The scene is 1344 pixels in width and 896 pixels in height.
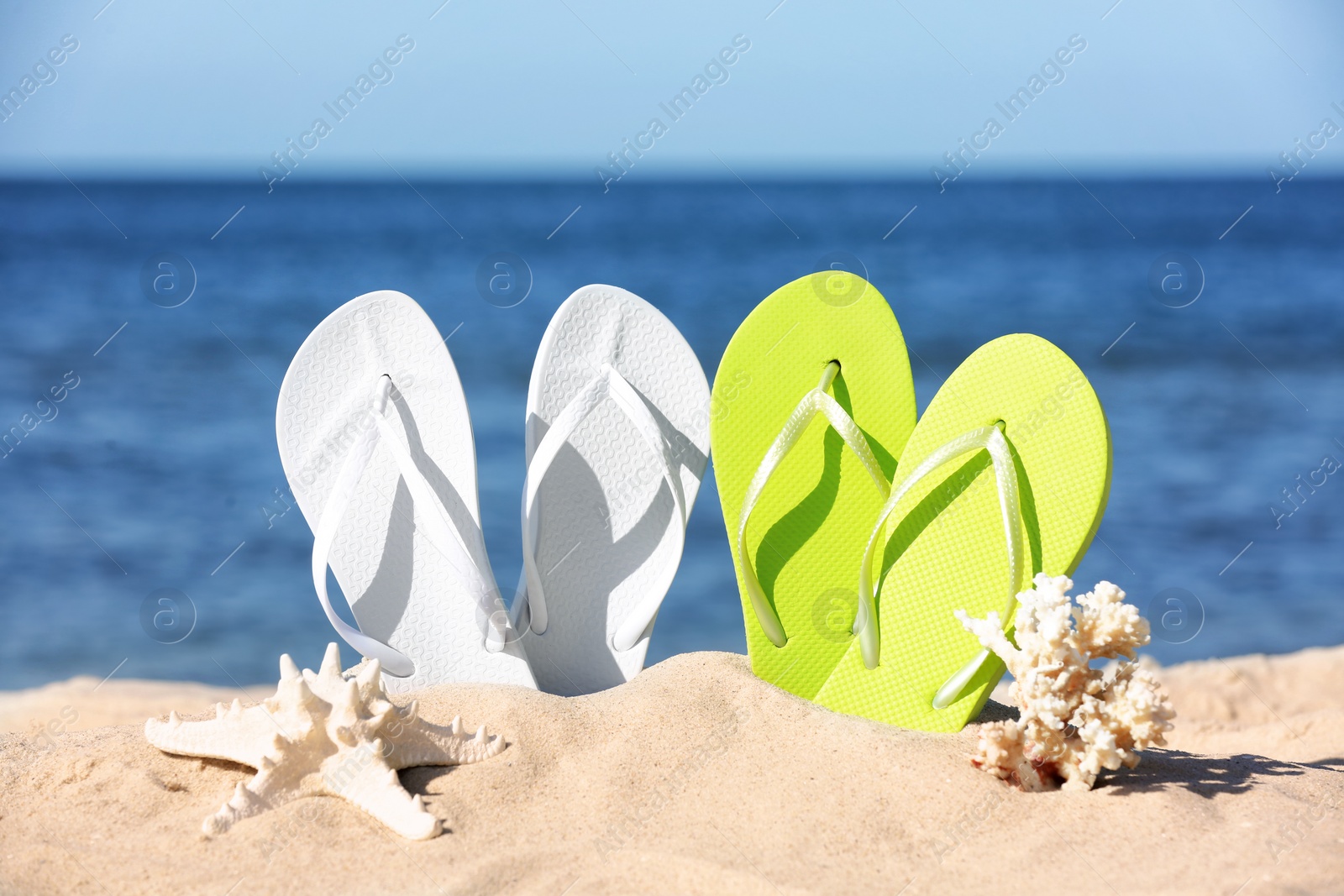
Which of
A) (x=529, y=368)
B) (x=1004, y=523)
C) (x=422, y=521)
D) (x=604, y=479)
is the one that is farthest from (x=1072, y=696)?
(x=529, y=368)

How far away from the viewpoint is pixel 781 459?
2.45m

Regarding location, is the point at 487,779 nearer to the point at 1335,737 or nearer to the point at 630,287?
the point at 1335,737

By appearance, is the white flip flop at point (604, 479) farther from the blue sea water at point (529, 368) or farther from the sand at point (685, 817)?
the blue sea water at point (529, 368)

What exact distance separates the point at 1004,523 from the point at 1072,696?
1.27ft

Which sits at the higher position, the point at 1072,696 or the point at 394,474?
the point at 394,474

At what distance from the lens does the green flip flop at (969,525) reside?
7.09 ft

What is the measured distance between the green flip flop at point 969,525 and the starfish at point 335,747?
87cm

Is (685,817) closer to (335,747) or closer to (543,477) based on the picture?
(335,747)

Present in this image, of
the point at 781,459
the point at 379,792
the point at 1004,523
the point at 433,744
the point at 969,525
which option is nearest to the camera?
the point at 379,792

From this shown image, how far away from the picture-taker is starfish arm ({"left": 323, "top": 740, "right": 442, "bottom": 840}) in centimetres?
181

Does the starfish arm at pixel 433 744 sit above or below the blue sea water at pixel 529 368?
below

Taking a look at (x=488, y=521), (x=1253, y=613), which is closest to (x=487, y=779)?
(x=488, y=521)

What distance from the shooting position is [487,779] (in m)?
1.98

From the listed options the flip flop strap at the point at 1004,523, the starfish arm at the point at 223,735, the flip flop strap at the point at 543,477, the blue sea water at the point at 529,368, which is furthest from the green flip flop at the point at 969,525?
the blue sea water at the point at 529,368
